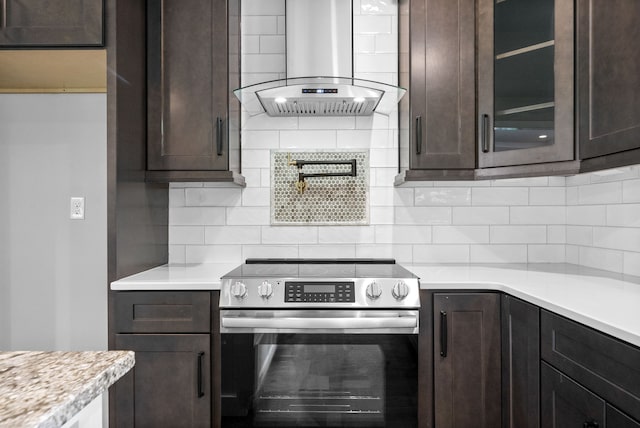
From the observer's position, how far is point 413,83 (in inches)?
79.2

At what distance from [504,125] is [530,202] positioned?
626mm

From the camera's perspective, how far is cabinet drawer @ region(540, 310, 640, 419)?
0.96 meters

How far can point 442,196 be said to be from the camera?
232cm

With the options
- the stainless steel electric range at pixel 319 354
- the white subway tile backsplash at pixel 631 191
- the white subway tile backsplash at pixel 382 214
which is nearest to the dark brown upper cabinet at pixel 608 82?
the white subway tile backsplash at pixel 631 191

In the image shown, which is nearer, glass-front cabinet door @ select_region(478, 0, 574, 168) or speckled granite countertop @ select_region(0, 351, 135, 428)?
speckled granite countertop @ select_region(0, 351, 135, 428)

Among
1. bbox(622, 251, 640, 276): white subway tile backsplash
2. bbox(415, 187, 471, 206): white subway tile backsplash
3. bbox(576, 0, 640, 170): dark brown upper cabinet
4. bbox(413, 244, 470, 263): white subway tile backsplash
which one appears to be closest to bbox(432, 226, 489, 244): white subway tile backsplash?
bbox(413, 244, 470, 263): white subway tile backsplash

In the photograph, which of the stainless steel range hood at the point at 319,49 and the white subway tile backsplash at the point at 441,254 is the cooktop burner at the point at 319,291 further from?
the stainless steel range hood at the point at 319,49

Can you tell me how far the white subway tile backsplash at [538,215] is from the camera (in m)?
2.28

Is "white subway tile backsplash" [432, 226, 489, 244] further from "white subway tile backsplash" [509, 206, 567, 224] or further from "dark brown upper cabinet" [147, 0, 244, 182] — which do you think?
"dark brown upper cabinet" [147, 0, 244, 182]

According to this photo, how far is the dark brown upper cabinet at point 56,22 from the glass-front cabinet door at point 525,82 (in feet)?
5.93

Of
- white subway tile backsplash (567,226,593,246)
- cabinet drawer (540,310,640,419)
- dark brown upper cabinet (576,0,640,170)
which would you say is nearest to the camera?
cabinet drawer (540,310,640,419)

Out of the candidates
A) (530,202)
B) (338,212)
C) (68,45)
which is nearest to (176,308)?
(338,212)

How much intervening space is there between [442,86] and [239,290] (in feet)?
4.59

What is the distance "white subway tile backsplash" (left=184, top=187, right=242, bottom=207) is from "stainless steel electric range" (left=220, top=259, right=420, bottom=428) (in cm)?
77
